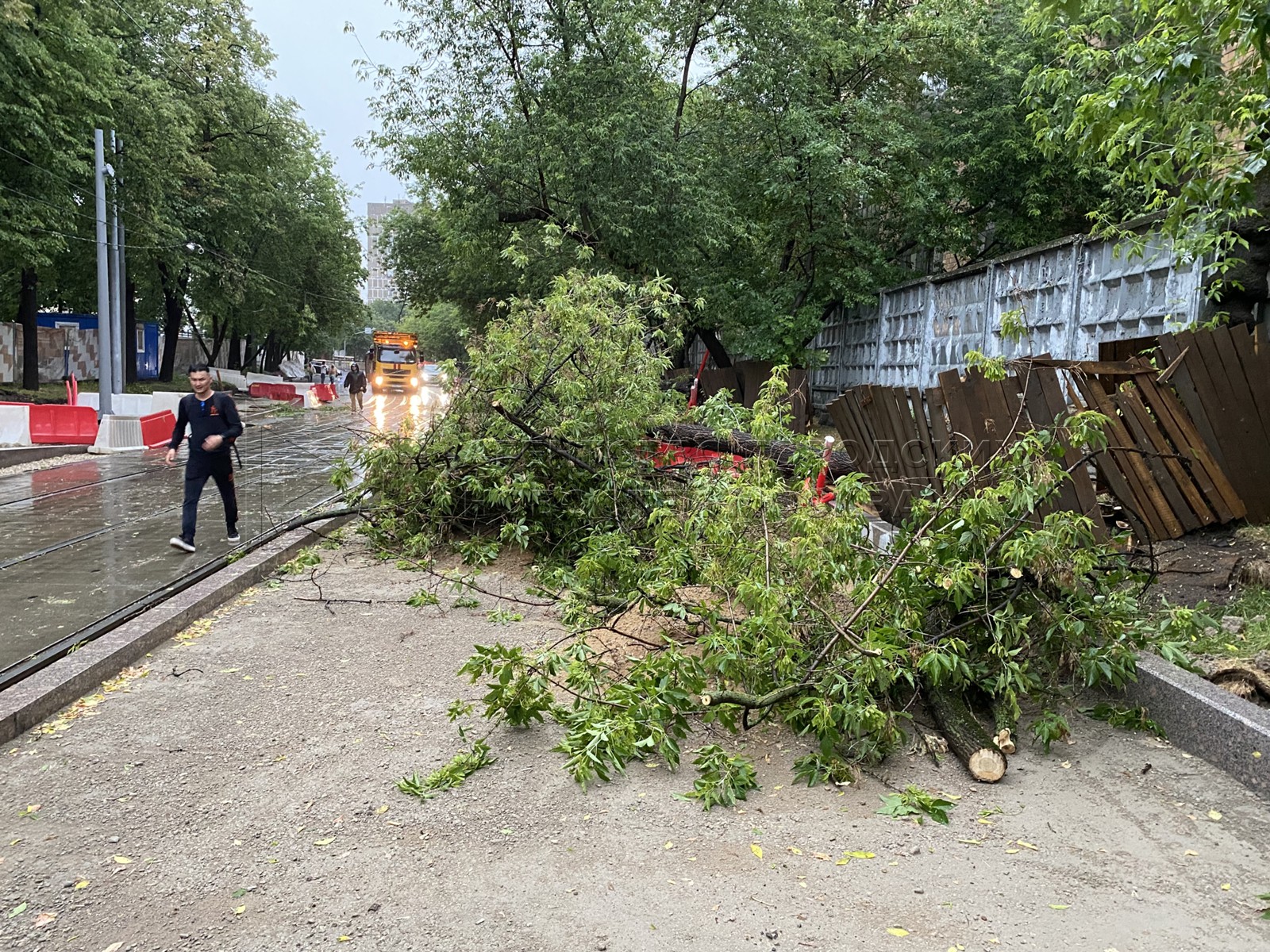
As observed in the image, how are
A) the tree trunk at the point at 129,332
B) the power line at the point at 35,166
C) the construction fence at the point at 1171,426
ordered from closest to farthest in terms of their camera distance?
the construction fence at the point at 1171,426, the power line at the point at 35,166, the tree trunk at the point at 129,332

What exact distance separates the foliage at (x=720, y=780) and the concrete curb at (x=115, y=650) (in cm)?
337

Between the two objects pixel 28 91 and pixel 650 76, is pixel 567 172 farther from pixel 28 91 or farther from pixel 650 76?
pixel 28 91

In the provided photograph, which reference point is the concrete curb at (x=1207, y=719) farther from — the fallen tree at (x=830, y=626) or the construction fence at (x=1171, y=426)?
the construction fence at (x=1171, y=426)

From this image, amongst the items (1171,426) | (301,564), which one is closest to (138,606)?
(301,564)

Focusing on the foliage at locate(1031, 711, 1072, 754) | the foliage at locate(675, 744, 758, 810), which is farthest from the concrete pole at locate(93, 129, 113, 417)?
the foliage at locate(1031, 711, 1072, 754)

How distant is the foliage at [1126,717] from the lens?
14.5 feet

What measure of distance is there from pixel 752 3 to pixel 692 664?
16.9m

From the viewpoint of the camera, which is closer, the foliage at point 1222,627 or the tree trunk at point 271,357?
the foliage at point 1222,627

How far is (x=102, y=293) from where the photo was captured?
20172mm

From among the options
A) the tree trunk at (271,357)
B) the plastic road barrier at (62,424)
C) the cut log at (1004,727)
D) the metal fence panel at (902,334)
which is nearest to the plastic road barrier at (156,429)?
the plastic road barrier at (62,424)

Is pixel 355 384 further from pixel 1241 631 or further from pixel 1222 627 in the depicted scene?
pixel 1241 631

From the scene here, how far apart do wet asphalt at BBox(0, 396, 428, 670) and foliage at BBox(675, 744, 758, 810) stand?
4270 mm

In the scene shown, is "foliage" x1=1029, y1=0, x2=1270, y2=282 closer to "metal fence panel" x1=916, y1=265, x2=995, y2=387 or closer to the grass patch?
the grass patch

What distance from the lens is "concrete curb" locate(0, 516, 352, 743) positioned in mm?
4605
